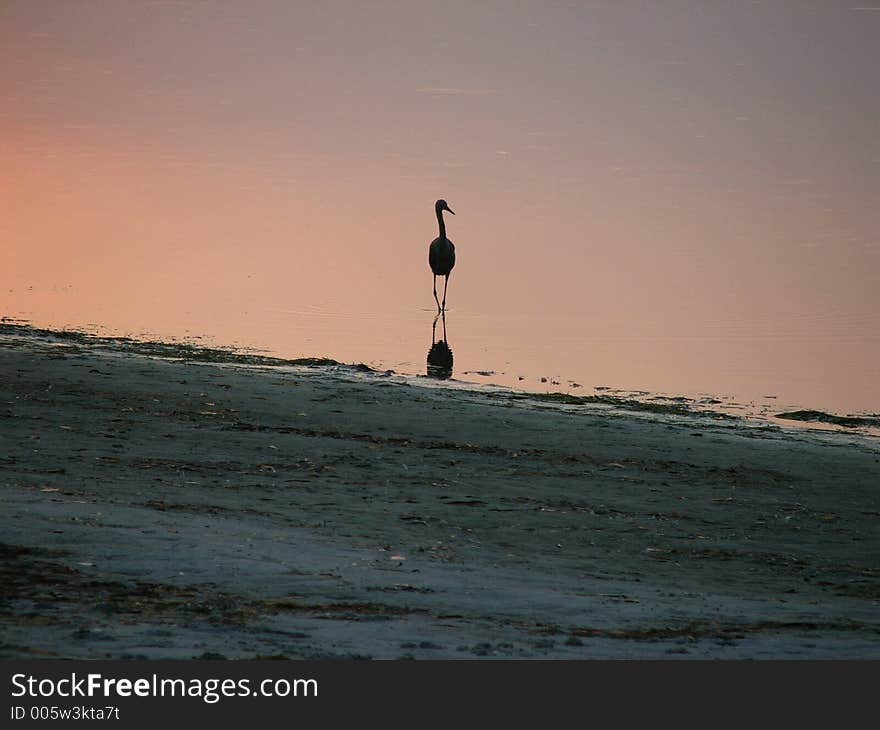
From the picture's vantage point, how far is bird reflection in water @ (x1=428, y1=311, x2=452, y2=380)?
16828 mm

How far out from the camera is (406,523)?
9.10 metres

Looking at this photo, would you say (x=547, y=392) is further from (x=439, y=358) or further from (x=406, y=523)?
(x=406, y=523)

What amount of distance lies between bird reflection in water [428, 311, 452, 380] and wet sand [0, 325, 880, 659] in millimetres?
1474

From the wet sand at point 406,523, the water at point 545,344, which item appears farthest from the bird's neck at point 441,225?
the wet sand at point 406,523

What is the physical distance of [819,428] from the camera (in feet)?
47.2

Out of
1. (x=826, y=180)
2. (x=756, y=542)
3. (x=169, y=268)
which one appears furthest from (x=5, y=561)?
(x=826, y=180)

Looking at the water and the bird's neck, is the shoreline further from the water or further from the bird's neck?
the bird's neck

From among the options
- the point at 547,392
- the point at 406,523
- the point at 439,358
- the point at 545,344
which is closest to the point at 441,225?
the point at 545,344

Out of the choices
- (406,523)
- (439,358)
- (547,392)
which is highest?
(439,358)

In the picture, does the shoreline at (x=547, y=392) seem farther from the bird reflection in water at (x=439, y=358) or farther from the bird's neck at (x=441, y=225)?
the bird's neck at (x=441, y=225)

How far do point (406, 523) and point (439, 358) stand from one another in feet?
29.7

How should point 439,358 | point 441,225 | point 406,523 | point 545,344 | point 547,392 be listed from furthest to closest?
point 441,225
point 545,344
point 439,358
point 547,392
point 406,523

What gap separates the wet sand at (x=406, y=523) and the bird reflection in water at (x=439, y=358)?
1.47 metres

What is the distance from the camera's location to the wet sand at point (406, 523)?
21.3 ft
